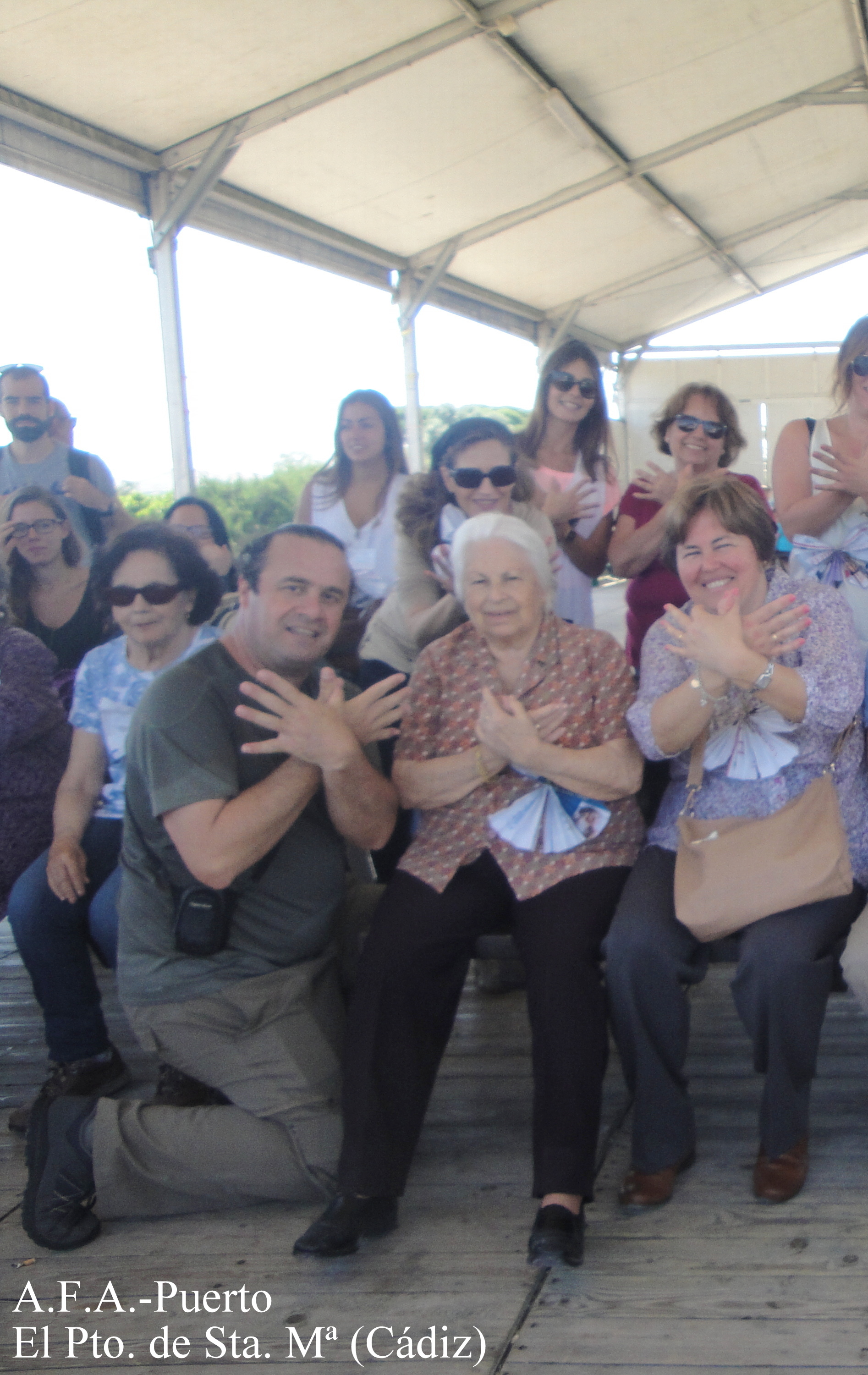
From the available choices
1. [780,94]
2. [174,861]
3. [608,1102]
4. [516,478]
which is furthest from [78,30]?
[780,94]

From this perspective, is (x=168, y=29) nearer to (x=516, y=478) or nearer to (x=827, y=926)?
(x=516, y=478)

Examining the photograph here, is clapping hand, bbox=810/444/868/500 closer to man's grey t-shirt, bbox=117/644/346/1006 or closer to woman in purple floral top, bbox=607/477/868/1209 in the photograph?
woman in purple floral top, bbox=607/477/868/1209

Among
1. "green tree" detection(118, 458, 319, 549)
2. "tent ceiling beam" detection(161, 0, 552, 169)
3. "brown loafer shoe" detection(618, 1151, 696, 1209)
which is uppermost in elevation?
"tent ceiling beam" detection(161, 0, 552, 169)

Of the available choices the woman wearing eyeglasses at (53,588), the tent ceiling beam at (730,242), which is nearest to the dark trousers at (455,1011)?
the woman wearing eyeglasses at (53,588)

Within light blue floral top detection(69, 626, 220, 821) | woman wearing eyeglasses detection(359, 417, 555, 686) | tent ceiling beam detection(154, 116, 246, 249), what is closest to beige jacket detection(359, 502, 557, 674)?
woman wearing eyeglasses detection(359, 417, 555, 686)

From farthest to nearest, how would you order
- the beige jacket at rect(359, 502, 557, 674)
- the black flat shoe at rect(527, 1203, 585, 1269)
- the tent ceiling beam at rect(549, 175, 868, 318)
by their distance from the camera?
the tent ceiling beam at rect(549, 175, 868, 318) → the beige jacket at rect(359, 502, 557, 674) → the black flat shoe at rect(527, 1203, 585, 1269)

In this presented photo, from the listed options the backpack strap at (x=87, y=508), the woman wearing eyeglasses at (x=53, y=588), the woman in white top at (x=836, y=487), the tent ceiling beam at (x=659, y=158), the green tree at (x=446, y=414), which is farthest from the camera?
the green tree at (x=446, y=414)

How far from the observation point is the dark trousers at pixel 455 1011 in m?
2.06

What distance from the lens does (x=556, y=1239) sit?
6.34 feet

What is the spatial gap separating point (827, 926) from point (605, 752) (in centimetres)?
52

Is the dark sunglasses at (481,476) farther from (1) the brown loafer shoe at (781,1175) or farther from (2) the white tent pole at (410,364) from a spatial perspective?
(2) the white tent pole at (410,364)

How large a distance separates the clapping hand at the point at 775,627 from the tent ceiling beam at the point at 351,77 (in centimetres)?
680

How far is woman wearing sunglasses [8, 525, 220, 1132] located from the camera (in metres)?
2.65

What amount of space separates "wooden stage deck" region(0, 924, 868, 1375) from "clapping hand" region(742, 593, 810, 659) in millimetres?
990
